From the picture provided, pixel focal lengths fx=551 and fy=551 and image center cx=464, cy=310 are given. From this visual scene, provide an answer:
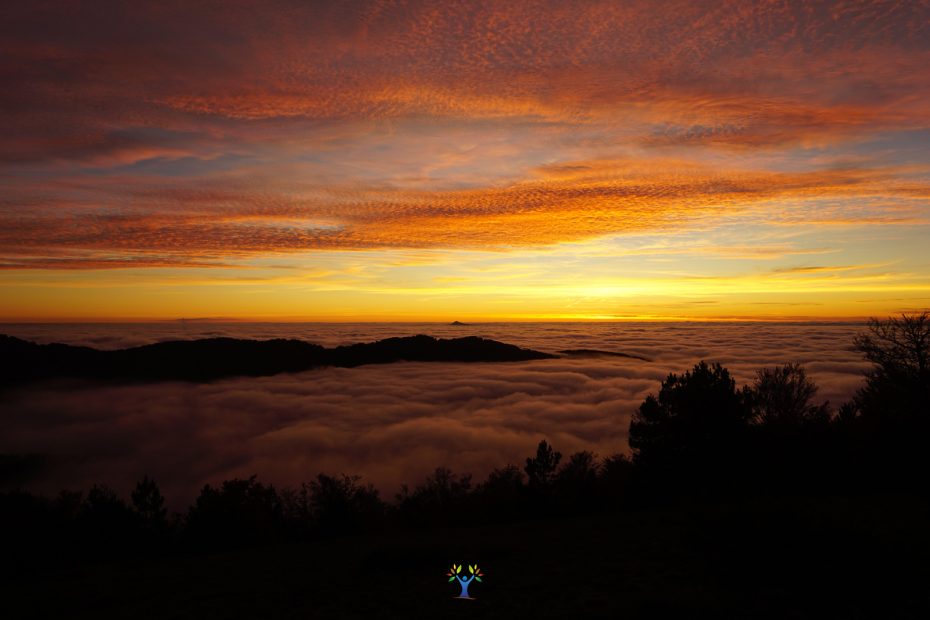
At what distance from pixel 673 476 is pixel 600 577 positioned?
19.5m

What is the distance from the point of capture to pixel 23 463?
128625mm

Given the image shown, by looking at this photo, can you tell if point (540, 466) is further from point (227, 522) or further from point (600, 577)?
point (600, 577)

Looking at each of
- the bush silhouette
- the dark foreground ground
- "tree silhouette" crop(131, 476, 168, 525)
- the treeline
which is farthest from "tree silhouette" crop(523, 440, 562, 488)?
"tree silhouette" crop(131, 476, 168, 525)

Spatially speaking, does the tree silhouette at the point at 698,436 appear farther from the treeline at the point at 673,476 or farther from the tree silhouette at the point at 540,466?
the tree silhouette at the point at 540,466

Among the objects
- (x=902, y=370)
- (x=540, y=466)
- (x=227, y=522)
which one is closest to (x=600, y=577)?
(x=902, y=370)

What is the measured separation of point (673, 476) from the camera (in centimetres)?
3189

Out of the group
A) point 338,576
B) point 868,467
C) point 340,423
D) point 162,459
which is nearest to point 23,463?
point 162,459

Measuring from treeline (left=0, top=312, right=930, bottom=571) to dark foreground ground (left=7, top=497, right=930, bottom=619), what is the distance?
6379 millimetres

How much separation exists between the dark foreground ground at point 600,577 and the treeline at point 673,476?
6.38 m

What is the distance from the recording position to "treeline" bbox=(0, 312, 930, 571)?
91.6 feet

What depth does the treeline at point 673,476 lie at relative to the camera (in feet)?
91.6

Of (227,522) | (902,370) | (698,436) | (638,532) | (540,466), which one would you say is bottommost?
(227,522)

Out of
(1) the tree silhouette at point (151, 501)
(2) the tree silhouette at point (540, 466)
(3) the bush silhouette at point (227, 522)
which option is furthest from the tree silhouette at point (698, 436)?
(1) the tree silhouette at point (151, 501)

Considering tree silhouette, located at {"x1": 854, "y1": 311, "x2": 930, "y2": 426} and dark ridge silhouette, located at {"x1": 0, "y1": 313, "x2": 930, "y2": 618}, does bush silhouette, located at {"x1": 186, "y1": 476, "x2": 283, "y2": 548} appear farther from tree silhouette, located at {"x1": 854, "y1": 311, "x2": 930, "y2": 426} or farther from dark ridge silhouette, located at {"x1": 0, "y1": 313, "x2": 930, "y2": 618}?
tree silhouette, located at {"x1": 854, "y1": 311, "x2": 930, "y2": 426}
